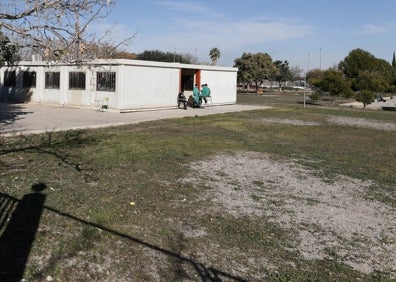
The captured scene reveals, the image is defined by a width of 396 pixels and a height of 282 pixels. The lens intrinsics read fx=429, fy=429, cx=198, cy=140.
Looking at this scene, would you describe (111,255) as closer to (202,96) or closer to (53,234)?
(53,234)

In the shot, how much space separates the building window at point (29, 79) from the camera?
89.4 feet

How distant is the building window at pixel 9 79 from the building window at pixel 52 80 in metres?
4.05

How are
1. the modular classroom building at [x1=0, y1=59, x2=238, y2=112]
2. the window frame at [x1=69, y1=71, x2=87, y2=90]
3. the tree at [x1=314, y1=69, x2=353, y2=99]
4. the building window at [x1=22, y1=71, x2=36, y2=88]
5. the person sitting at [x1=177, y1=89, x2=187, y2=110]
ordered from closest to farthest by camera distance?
the modular classroom building at [x1=0, y1=59, x2=238, y2=112]
the window frame at [x1=69, y1=71, x2=87, y2=90]
the person sitting at [x1=177, y1=89, x2=187, y2=110]
the building window at [x1=22, y1=71, x2=36, y2=88]
the tree at [x1=314, y1=69, x2=353, y2=99]

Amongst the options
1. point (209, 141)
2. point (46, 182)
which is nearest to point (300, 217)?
point (46, 182)

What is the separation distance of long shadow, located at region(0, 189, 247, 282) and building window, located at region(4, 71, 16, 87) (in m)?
24.8

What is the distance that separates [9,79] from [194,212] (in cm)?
2681

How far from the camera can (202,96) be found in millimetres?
27406

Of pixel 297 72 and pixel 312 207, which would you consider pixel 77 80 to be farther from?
pixel 297 72

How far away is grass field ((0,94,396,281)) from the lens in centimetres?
450

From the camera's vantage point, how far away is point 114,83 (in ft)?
72.4

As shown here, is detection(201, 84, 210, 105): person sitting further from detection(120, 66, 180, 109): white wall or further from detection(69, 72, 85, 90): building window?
detection(69, 72, 85, 90): building window

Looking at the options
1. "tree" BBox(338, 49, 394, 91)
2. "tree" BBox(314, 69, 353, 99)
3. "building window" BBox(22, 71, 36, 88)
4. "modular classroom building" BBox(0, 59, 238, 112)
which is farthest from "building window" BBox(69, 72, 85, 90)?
"tree" BBox(338, 49, 394, 91)

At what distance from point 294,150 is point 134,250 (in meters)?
8.29

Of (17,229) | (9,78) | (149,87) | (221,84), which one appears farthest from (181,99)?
(17,229)
